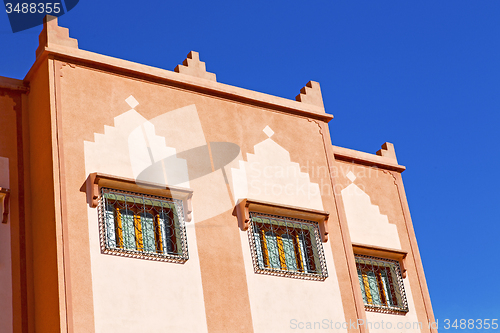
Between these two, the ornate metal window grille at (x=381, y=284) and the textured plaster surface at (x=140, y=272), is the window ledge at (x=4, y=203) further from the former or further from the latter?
the ornate metal window grille at (x=381, y=284)

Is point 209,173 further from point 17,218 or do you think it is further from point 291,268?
point 17,218

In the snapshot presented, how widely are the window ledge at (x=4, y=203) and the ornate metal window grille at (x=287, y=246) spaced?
363cm

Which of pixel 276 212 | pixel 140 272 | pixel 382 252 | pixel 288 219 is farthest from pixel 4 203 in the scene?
pixel 382 252

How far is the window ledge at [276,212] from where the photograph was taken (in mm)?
10953

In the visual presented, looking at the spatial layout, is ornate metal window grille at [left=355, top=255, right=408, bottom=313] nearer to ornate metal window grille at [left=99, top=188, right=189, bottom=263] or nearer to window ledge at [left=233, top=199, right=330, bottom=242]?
window ledge at [left=233, top=199, right=330, bottom=242]

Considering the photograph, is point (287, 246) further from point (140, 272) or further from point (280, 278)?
point (140, 272)

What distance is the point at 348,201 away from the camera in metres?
13.4

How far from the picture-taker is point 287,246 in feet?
37.4

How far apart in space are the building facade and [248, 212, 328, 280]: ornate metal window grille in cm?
2

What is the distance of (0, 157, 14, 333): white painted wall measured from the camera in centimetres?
924

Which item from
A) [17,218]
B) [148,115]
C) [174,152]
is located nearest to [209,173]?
[174,152]

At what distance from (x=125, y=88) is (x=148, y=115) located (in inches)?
22.2

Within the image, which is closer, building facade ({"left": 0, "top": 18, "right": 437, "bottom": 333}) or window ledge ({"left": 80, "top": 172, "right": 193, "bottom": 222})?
building facade ({"left": 0, "top": 18, "right": 437, "bottom": 333})

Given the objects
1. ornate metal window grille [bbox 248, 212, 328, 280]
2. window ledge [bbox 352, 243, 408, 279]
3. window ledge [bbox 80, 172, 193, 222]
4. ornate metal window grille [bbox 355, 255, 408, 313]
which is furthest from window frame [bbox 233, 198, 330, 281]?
ornate metal window grille [bbox 355, 255, 408, 313]
